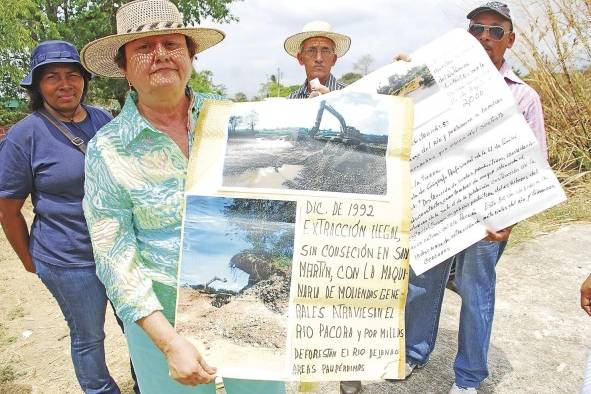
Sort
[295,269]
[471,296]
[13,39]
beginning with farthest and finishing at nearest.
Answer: [13,39]
[471,296]
[295,269]

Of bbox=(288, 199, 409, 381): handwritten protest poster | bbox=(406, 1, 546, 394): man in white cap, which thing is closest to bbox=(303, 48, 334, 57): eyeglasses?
bbox=(406, 1, 546, 394): man in white cap

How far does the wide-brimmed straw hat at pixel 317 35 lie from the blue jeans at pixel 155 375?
210 cm

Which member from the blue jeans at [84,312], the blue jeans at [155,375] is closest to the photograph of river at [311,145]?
the blue jeans at [155,375]

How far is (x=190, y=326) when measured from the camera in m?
1.15

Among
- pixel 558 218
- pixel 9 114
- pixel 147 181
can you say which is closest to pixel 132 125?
pixel 147 181

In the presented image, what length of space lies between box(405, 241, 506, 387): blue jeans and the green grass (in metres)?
2.62

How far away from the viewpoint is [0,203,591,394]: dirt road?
2.59m

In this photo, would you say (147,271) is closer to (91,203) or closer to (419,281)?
(91,203)

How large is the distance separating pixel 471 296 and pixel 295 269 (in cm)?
135

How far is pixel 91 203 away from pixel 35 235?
115 cm

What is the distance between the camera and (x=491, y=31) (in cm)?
200

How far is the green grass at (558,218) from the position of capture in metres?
4.93

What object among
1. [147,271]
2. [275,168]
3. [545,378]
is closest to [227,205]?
[275,168]

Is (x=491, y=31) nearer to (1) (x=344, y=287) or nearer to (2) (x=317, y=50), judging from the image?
(2) (x=317, y=50)
